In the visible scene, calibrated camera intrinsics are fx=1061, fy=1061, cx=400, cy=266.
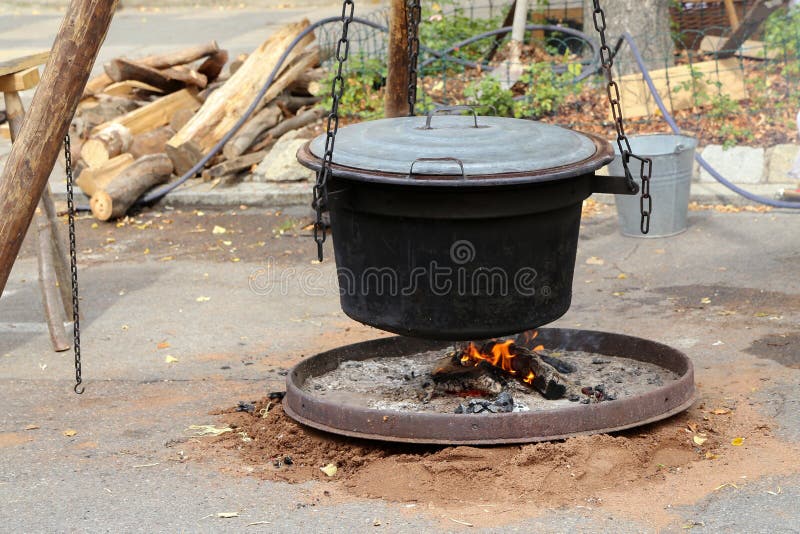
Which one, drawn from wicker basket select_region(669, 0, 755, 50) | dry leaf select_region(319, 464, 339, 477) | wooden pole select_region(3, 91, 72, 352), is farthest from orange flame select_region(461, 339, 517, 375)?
wicker basket select_region(669, 0, 755, 50)

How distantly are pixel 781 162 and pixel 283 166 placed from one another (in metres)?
4.34

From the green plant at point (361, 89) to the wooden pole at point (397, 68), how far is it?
327 cm

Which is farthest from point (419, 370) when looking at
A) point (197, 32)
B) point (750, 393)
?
point (197, 32)

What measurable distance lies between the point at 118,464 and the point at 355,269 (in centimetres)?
128

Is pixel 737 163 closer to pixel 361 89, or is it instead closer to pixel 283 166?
pixel 361 89

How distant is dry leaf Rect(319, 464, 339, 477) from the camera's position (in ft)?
14.0

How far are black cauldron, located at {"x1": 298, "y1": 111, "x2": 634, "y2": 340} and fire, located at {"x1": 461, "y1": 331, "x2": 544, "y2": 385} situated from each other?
57 centimetres

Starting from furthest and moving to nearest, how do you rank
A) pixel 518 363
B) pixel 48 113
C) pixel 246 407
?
pixel 246 407 → pixel 518 363 → pixel 48 113

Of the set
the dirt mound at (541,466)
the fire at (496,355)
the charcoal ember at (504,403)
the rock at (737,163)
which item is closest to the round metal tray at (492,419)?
the dirt mound at (541,466)

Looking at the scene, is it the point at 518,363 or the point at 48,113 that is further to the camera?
the point at 518,363

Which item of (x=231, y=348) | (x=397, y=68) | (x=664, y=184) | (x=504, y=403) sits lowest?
(x=231, y=348)

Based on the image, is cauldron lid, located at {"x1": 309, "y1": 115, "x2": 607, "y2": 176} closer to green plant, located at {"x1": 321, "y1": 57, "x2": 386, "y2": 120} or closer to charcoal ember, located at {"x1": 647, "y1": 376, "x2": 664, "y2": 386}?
charcoal ember, located at {"x1": 647, "y1": 376, "x2": 664, "y2": 386}

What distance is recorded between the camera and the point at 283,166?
970 cm

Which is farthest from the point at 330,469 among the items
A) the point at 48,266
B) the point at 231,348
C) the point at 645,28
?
the point at 645,28
